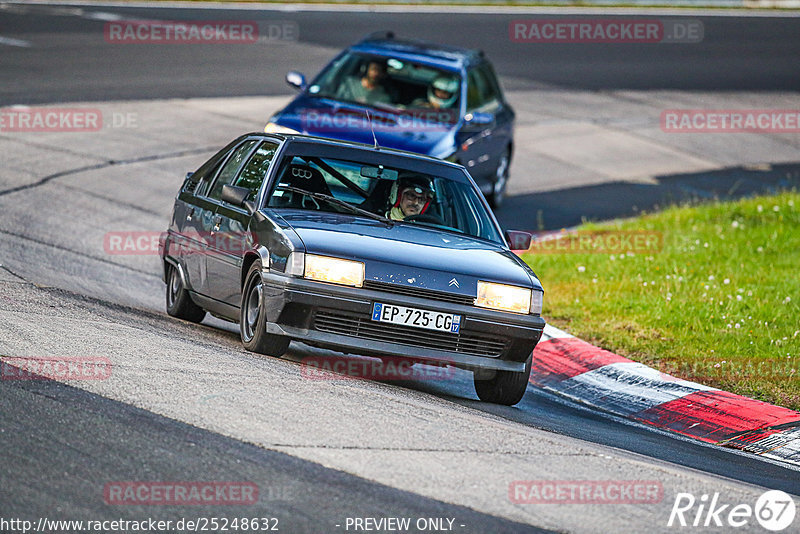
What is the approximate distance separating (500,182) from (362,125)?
11.4ft

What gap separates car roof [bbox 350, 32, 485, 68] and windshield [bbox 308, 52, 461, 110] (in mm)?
110

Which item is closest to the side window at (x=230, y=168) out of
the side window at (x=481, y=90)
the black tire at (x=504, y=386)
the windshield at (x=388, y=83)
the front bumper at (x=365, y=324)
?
the front bumper at (x=365, y=324)

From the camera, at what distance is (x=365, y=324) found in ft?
23.7

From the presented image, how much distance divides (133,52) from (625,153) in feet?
31.1

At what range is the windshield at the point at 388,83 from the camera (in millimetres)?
14562

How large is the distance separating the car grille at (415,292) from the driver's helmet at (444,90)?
7.61m

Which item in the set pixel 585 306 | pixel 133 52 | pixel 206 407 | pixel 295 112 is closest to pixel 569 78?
pixel 133 52

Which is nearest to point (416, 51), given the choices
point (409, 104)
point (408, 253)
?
point (409, 104)

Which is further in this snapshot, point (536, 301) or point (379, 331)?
point (536, 301)

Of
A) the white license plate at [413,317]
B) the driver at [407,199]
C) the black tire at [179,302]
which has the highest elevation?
the driver at [407,199]

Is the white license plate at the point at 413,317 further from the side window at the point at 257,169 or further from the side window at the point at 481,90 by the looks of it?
the side window at the point at 481,90

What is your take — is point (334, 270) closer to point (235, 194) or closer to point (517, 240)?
point (235, 194)

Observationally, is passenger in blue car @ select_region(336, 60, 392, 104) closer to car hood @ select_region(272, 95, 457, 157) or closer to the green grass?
car hood @ select_region(272, 95, 457, 157)

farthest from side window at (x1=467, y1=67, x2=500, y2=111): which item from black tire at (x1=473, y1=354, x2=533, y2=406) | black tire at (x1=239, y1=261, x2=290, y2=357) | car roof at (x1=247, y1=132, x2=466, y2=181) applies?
black tire at (x1=239, y1=261, x2=290, y2=357)
